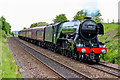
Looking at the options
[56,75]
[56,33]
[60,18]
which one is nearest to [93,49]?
[56,75]

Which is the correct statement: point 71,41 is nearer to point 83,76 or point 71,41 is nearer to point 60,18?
point 83,76

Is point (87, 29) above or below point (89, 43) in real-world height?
above

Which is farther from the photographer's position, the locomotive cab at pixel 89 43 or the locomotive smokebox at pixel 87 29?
the locomotive smokebox at pixel 87 29

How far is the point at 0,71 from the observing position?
7.43 metres

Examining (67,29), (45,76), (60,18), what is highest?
(60,18)

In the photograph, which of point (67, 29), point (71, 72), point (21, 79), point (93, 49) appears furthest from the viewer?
point (67, 29)

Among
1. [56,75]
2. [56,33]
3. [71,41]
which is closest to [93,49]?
[71,41]

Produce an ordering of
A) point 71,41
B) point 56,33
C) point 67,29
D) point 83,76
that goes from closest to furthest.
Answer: point 83,76 → point 71,41 → point 67,29 → point 56,33

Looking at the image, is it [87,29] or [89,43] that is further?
[87,29]

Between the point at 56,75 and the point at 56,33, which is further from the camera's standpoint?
the point at 56,33

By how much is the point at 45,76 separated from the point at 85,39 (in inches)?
211

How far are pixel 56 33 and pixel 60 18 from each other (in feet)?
188

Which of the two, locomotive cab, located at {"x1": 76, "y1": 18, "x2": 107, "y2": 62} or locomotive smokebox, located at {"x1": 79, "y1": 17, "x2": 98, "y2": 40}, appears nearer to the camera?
locomotive cab, located at {"x1": 76, "y1": 18, "x2": 107, "y2": 62}

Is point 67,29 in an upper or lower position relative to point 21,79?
upper
